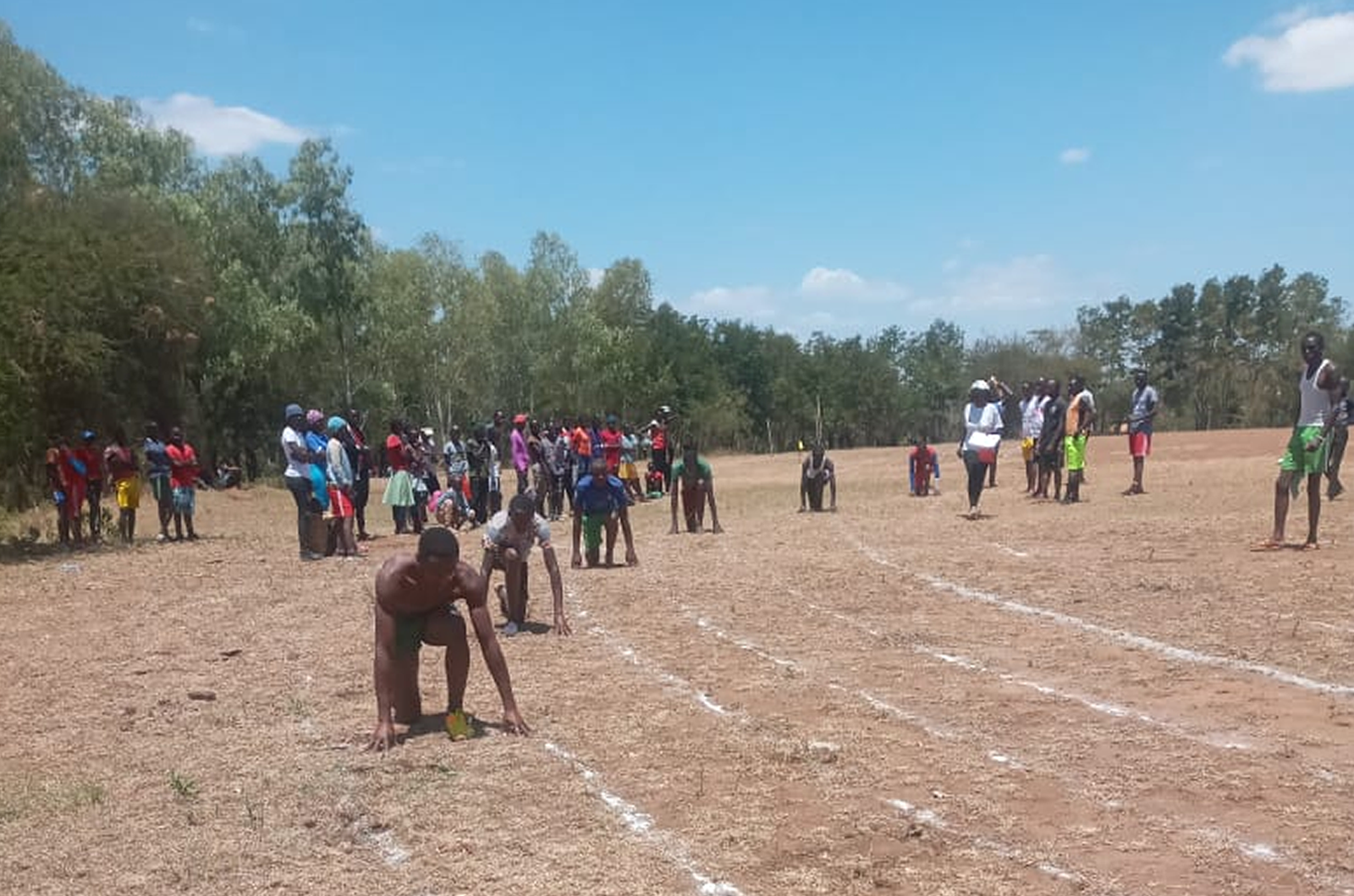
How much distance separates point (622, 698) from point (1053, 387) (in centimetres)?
1311

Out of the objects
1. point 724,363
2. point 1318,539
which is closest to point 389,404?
point 724,363

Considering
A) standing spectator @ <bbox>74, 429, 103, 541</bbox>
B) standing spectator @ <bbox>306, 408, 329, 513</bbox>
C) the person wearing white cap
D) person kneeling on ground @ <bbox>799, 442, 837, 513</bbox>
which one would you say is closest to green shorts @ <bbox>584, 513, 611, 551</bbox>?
standing spectator @ <bbox>306, 408, 329, 513</bbox>

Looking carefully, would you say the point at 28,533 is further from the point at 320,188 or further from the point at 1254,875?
the point at 320,188

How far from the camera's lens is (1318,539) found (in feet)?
38.2

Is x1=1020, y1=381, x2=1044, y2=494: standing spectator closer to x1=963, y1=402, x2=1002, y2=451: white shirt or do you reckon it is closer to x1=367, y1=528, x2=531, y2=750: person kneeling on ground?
x1=963, y1=402, x2=1002, y2=451: white shirt

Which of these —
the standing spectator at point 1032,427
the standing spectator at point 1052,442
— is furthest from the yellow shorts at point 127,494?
the standing spectator at point 1032,427

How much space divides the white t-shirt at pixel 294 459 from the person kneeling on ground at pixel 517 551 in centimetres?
577

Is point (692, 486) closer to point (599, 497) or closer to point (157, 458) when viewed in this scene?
point (599, 497)

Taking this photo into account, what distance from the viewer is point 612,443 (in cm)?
2003

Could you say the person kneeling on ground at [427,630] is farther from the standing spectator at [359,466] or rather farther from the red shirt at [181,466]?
the red shirt at [181,466]

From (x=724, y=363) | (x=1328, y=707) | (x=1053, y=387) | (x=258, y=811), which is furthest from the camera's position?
(x=724, y=363)

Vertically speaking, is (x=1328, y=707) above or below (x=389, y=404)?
below

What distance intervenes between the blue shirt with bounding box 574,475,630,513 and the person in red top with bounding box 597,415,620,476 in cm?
649

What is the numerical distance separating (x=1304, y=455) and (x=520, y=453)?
1151 centimetres
